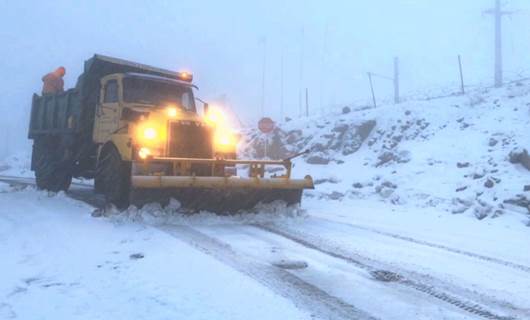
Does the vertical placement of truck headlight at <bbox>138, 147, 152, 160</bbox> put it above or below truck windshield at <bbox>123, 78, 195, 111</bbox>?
below

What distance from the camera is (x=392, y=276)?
5445mm

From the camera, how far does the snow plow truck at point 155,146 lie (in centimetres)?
867

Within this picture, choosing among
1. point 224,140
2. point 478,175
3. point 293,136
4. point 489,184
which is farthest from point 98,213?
point 293,136

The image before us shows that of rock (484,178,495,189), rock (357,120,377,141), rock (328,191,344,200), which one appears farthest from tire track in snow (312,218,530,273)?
rock (357,120,377,141)

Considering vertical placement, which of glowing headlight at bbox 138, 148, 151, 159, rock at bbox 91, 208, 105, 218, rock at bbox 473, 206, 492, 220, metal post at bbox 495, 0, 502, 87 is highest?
metal post at bbox 495, 0, 502, 87

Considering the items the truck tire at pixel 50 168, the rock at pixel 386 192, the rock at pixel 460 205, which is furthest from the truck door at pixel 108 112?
the rock at pixel 460 205

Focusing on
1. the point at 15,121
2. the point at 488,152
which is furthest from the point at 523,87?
the point at 15,121

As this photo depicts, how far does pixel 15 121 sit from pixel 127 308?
12268 cm

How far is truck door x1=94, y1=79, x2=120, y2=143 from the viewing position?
9.92 m

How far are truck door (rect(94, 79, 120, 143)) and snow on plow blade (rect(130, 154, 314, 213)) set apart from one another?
1823mm

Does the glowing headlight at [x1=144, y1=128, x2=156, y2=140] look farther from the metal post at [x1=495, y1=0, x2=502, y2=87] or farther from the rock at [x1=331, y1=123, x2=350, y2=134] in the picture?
the metal post at [x1=495, y1=0, x2=502, y2=87]

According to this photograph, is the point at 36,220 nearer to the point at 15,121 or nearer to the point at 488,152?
the point at 488,152

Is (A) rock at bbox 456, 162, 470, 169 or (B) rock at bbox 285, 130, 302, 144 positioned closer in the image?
(A) rock at bbox 456, 162, 470, 169

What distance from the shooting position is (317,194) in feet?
45.8
